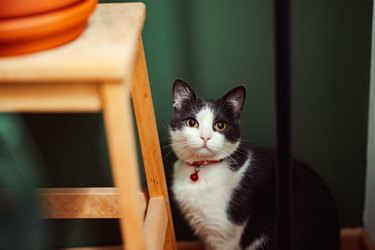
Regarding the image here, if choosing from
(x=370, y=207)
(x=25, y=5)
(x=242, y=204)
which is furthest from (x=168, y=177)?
(x=25, y=5)

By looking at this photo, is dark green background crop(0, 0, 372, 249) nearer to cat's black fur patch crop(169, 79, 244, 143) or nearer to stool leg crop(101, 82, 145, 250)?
cat's black fur patch crop(169, 79, 244, 143)

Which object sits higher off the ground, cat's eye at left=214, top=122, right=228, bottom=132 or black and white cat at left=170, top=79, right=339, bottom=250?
cat's eye at left=214, top=122, right=228, bottom=132

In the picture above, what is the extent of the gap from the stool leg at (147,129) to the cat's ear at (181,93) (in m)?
0.11

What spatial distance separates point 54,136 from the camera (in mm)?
1320

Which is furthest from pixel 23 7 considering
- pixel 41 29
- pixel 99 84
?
pixel 99 84

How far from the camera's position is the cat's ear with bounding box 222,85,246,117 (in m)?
1.17

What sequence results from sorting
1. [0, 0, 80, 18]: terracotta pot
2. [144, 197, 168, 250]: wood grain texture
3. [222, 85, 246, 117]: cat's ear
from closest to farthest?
1. [0, 0, 80, 18]: terracotta pot
2. [144, 197, 168, 250]: wood grain texture
3. [222, 85, 246, 117]: cat's ear

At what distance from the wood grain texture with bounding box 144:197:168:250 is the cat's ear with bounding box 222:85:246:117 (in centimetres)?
27

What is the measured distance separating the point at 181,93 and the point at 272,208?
A: 36 cm

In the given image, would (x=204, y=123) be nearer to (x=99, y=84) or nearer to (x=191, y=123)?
(x=191, y=123)

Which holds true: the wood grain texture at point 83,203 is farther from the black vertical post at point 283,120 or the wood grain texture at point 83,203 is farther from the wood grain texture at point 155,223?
the black vertical post at point 283,120

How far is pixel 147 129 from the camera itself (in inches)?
43.9

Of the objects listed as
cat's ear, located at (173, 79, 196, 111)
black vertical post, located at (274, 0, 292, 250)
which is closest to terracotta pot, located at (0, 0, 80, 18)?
black vertical post, located at (274, 0, 292, 250)

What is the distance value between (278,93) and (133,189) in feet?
0.89
